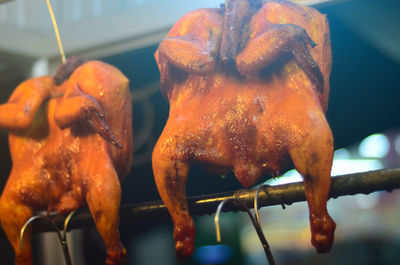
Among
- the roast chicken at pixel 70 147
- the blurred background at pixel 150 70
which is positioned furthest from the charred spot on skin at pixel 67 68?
the blurred background at pixel 150 70

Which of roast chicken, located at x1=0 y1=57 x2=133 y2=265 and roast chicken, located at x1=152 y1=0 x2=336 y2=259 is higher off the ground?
roast chicken, located at x1=152 y1=0 x2=336 y2=259

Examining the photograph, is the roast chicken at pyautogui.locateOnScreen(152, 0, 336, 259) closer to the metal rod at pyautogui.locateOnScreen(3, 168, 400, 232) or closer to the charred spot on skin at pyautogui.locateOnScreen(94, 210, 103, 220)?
the metal rod at pyautogui.locateOnScreen(3, 168, 400, 232)

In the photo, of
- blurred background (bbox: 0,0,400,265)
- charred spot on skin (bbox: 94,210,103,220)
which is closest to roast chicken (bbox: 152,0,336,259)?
charred spot on skin (bbox: 94,210,103,220)

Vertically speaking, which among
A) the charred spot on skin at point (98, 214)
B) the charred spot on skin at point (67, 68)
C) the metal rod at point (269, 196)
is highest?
the charred spot on skin at point (67, 68)

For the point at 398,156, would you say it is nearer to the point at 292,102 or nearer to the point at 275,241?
the point at 275,241

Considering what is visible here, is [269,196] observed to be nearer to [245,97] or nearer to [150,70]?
[245,97]

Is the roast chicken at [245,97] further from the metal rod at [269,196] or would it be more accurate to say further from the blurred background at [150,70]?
the blurred background at [150,70]

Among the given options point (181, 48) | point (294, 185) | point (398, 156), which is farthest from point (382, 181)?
point (398, 156)
